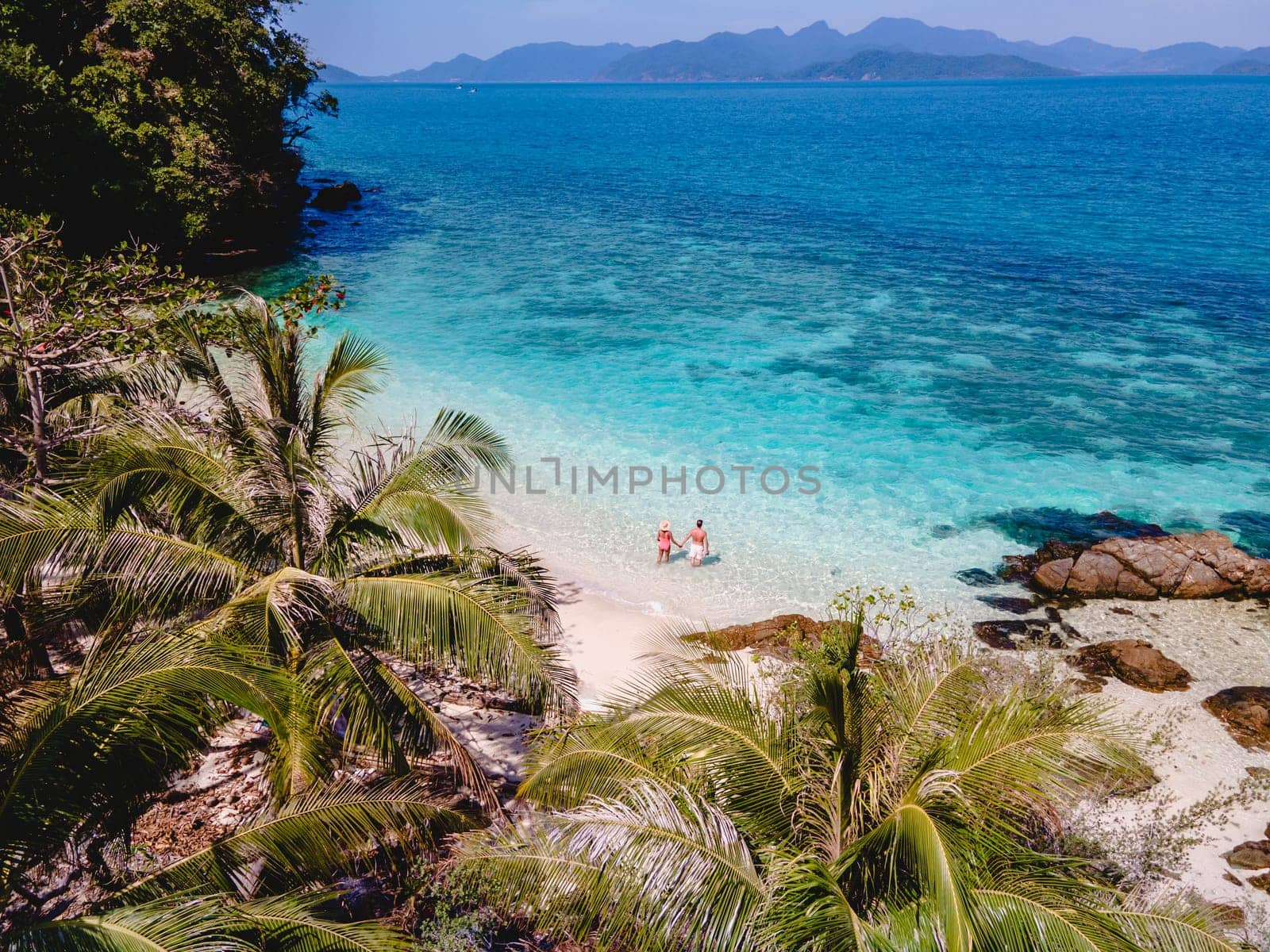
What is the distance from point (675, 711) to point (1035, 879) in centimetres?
255

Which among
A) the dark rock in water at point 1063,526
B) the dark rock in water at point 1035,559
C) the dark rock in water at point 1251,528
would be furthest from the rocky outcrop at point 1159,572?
the dark rock in water at point 1251,528

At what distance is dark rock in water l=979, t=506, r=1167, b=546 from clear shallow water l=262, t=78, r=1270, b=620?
1.12 feet

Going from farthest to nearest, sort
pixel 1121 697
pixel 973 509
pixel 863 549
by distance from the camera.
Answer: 1. pixel 973 509
2. pixel 863 549
3. pixel 1121 697

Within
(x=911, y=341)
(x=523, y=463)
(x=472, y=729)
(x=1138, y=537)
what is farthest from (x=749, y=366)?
(x=472, y=729)

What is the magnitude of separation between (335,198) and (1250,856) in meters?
48.8

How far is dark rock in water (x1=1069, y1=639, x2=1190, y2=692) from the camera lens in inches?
468

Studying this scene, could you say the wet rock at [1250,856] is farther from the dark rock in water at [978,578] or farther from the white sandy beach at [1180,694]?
the dark rock in water at [978,578]

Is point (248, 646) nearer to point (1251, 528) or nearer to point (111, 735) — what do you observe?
point (111, 735)

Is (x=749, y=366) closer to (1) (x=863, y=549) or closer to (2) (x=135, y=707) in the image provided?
(1) (x=863, y=549)

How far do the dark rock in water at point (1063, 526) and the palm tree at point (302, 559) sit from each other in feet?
38.4

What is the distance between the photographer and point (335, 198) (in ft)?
154

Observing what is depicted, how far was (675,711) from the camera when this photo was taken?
6219 mm

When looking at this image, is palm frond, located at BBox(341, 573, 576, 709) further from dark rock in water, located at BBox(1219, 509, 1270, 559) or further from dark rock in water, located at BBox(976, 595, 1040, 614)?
dark rock in water, located at BBox(1219, 509, 1270, 559)

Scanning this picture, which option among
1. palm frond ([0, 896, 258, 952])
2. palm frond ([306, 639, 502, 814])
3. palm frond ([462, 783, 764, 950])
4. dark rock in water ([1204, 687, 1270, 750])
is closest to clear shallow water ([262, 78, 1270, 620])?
dark rock in water ([1204, 687, 1270, 750])
